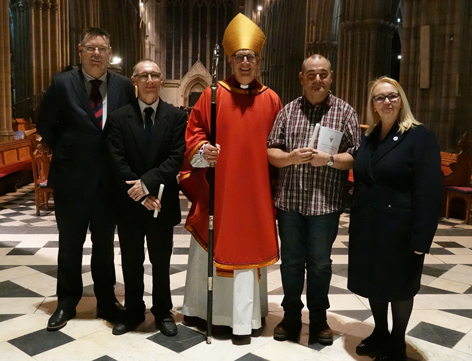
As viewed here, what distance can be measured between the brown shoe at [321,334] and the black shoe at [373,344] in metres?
0.19

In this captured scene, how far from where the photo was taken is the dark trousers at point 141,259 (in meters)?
3.33

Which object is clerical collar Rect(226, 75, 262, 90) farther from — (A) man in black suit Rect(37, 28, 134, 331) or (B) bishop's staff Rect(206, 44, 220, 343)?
(A) man in black suit Rect(37, 28, 134, 331)

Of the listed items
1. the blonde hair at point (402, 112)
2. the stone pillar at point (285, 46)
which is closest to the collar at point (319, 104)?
the blonde hair at point (402, 112)

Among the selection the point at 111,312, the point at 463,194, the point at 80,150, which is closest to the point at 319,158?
the point at 80,150

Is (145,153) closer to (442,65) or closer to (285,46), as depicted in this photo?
(442,65)

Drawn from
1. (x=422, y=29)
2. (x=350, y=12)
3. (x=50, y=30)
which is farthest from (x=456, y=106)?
(x=50, y=30)

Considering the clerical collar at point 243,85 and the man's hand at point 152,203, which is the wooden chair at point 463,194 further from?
the man's hand at point 152,203

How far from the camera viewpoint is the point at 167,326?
3.39m

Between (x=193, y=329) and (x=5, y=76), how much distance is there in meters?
9.90

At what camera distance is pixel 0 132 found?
1148 cm

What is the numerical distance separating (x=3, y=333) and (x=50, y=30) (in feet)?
46.2

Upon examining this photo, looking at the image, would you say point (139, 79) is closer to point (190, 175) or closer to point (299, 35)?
point (190, 175)

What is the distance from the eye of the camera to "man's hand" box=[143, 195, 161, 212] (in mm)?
3184

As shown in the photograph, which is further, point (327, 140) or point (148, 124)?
point (148, 124)
